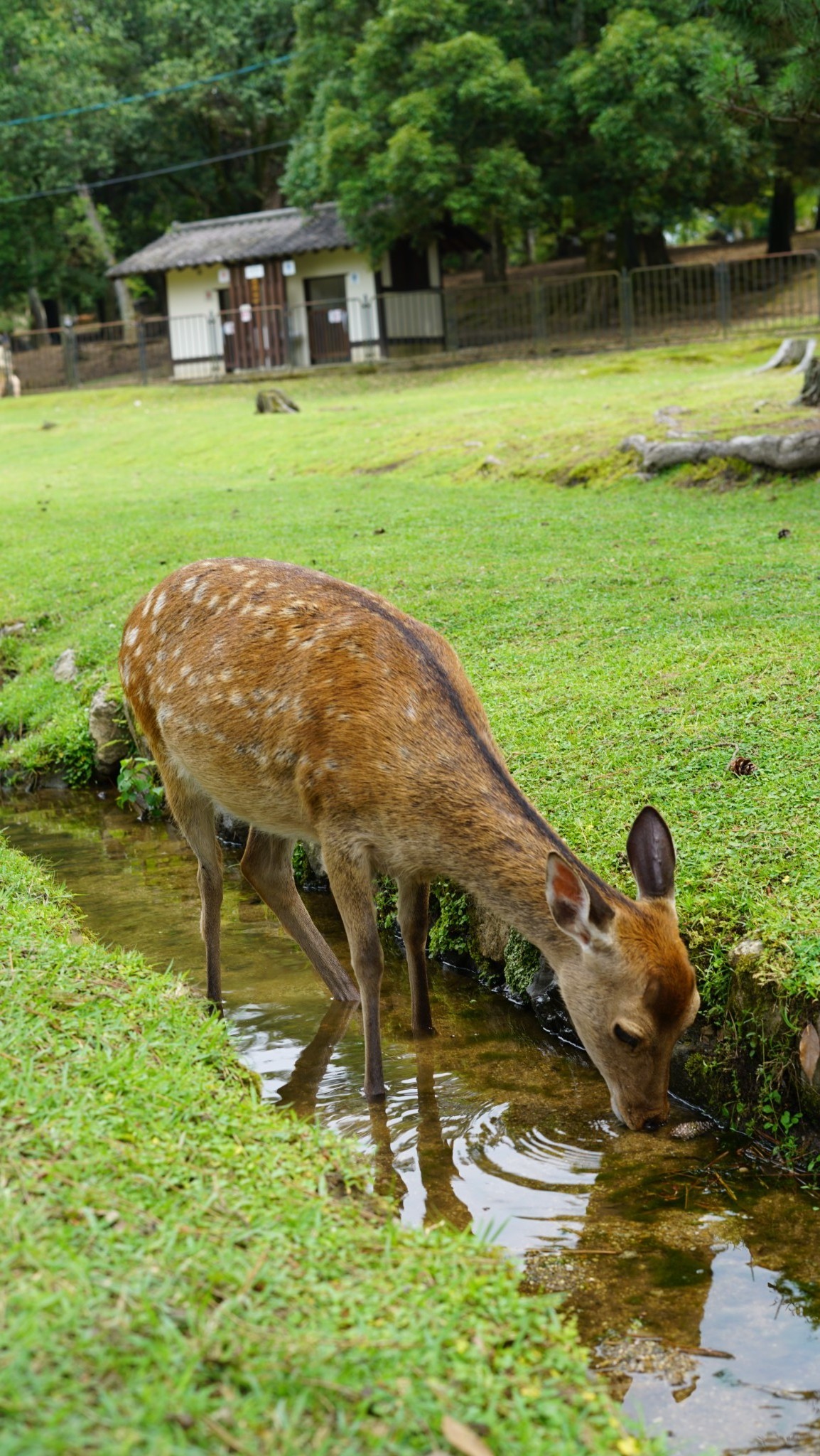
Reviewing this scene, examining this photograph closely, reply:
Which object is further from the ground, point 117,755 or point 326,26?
point 326,26

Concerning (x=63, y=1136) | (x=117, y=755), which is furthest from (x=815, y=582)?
(x=63, y=1136)

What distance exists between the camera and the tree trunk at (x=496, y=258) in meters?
36.7

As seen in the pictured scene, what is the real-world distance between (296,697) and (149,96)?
4534 centimetres

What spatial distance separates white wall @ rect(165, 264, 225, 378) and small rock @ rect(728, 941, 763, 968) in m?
37.3

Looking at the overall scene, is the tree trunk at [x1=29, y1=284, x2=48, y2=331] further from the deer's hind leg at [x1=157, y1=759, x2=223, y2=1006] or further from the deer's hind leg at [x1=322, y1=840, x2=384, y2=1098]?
the deer's hind leg at [x1=322, y1=840, x2=384, y2=1098]

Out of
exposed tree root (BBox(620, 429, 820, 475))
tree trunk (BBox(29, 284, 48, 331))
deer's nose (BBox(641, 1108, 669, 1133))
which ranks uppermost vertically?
tree trunk (BBox(29, 284, 48, 331))

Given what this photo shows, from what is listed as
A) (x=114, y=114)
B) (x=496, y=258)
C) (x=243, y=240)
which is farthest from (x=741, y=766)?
(x=114, y=114)

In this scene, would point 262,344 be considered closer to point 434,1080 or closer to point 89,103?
point 89,103

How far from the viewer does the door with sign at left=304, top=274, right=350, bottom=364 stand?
38.0 m

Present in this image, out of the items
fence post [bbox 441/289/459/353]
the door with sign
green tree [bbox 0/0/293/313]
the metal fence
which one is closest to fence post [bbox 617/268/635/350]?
the metal fence

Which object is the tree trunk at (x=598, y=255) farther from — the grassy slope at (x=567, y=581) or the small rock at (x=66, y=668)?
the small rock at (x=66, y=668)

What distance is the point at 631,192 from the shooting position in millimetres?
31781

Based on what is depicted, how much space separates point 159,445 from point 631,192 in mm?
13815

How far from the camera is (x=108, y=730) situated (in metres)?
9.04
